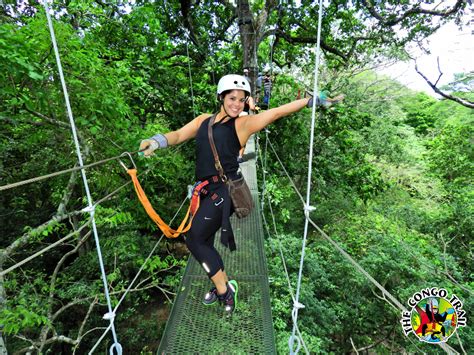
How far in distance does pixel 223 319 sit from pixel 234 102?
122 centimetres

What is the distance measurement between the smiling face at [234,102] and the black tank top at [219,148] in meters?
0.04

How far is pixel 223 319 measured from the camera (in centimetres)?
156

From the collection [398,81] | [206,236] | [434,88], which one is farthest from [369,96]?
[206,236]

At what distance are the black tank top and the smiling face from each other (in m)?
0.04

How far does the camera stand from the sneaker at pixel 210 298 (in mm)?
1637

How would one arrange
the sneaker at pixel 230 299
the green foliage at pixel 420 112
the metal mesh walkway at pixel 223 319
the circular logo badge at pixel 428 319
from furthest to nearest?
the green foliage at pixel 420 112
the circular logo badge at pixel 428 319
the sneaker at pixel 230 299
the metal mesh walkway at pixel 223 319

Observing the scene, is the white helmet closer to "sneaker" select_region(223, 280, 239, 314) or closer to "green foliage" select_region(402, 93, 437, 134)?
"sneaker" select_region(223, 280, 239, 314)

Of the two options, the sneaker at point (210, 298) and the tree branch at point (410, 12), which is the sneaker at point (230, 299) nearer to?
the sneaker at point (210, 298)

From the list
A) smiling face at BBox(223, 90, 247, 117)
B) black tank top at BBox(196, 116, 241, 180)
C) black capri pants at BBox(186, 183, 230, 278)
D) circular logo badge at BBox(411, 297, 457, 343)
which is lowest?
circular logo badge at BBox(411, 297, 457, 343)

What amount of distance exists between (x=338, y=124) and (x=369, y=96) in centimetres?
527

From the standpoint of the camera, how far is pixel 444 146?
982cm

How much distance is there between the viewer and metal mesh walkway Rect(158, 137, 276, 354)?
141cm

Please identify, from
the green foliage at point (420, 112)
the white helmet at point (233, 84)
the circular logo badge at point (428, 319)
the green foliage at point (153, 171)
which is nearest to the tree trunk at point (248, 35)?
the green foliage at point (153, 171)

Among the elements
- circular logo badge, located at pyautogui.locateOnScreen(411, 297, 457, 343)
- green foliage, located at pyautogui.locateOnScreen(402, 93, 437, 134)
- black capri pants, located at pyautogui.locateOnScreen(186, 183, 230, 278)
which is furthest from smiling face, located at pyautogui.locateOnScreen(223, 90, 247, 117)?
green foliage, located at pyautogui.locateOnScreen(402, 93, 437, 134)
